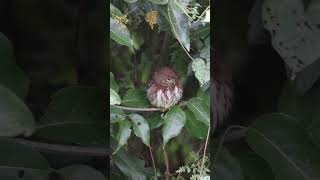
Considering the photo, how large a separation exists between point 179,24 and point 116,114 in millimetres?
243

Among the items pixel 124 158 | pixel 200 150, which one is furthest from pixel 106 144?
pixel 200 150

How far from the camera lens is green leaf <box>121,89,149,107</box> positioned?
120 cm

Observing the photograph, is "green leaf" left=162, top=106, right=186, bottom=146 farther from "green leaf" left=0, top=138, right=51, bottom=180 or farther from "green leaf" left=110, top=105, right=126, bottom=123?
"green leaf" left=0, top=138, right=51, bottom=180

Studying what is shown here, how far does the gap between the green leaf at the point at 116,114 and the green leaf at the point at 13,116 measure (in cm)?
19

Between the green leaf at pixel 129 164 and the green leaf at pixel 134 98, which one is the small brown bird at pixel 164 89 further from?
the green leaf at pixel 129 164

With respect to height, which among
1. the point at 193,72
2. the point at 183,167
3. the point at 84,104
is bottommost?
the point at 183,167

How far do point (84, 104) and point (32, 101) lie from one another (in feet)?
0.40

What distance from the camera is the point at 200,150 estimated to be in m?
1.23

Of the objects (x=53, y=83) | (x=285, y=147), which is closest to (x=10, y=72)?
(x=53, y=83)

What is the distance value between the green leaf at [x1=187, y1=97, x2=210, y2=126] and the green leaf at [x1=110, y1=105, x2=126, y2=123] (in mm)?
149

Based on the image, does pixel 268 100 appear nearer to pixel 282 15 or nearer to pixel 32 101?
pixel 282 15

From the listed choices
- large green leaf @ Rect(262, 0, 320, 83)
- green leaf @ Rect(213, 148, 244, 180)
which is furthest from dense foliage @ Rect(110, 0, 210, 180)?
large green leaf @ Rect(262, 0, 320, 83)

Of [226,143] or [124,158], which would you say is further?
[226,143]

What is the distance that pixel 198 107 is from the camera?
4.00 ft
